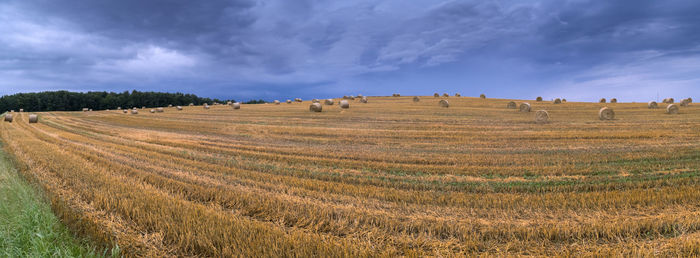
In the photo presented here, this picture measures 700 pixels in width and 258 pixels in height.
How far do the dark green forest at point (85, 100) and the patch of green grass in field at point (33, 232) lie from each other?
308 ft

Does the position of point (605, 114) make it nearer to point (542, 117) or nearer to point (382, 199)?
point (542, 117)

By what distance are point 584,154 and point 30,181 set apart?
15.0m

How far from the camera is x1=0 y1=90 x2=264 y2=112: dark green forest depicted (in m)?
87.2

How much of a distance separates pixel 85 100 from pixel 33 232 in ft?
378

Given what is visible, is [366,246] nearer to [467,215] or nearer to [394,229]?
[394,229]

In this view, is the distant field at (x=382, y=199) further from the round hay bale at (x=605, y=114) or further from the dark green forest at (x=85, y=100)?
the dark green forest at (x=85, y=100)

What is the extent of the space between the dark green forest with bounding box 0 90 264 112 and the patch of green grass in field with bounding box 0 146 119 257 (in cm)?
9378

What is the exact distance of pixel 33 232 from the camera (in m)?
4.31

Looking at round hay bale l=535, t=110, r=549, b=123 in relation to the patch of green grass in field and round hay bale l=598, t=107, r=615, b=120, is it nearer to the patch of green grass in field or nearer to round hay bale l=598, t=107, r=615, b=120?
round hay bale l=598, t=107, r=615, b=120

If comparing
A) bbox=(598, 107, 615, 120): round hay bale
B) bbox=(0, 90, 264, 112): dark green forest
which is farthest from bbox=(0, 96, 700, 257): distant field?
bbox=(0, 90, 264, 112): dark green forest

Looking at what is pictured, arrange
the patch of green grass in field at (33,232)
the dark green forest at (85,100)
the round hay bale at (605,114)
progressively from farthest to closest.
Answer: the dark green forest at (85,100), the round hay bale at (605,114), the patch of green grass in field at (33,232)

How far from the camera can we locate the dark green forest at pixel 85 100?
87250 millimetres

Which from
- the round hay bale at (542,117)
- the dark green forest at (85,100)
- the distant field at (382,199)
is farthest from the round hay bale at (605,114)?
the dark green forest at (85,100)

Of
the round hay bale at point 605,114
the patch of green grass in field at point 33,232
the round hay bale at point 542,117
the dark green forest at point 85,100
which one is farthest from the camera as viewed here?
the dark green forest at point 85,100
